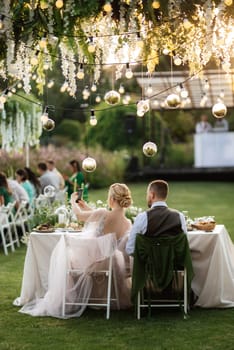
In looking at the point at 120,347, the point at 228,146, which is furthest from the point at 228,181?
the point at 120,347

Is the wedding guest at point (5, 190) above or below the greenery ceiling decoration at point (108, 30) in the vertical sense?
below

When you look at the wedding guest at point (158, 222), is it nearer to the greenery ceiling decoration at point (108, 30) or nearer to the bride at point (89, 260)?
the bride at point (89, 260)

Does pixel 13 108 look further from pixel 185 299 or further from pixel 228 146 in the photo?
pixel 228 146

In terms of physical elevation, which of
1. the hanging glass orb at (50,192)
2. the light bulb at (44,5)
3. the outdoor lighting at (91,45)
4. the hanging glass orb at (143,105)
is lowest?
the hanging glass orb at (50,192)

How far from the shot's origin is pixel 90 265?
243 inches

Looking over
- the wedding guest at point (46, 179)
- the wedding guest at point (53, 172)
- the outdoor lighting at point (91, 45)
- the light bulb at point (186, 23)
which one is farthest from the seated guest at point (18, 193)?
the light bulb at point (186, 23)

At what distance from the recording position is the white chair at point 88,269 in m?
6.09

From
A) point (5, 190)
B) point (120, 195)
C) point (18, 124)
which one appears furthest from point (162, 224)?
point (18, 124)

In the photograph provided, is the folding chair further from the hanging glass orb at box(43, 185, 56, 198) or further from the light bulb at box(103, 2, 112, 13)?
the hanging glass orb at box(43, 185, 56, 198)

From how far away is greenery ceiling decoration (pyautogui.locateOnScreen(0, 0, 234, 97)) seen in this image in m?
5.82

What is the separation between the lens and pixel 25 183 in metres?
11.4

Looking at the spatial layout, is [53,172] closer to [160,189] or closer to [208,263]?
[208,263]

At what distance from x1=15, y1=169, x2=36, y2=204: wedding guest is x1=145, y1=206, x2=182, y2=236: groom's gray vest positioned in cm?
550

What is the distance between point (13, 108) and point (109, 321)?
7.58 meters
